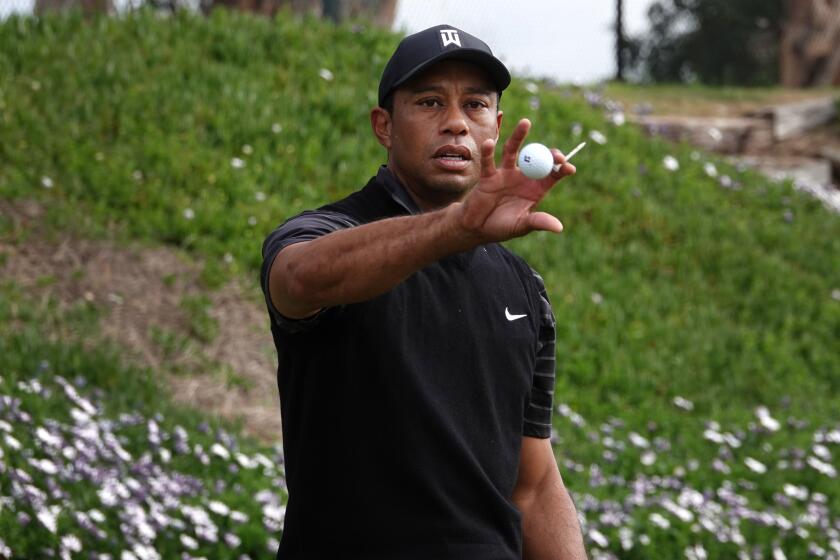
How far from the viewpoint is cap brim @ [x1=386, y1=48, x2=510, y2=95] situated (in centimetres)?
280

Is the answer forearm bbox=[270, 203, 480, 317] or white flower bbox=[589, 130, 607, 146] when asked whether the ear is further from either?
white flower bbox=[589, 130, 607, 146]

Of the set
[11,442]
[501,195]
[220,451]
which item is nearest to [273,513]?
[220,451]

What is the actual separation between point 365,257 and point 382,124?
760 mm

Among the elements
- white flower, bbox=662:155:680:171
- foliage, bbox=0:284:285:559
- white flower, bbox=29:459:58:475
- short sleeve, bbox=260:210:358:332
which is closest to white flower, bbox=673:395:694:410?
foliage, bbox=0:284:285:559

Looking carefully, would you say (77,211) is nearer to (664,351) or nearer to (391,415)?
(664,351)

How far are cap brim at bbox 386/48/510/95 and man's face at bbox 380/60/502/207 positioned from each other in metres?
0.02

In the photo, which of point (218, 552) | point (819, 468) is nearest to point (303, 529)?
point (218, 552)

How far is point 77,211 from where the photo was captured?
810 centimetres

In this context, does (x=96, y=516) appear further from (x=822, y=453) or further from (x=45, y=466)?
(x=822, y=453)

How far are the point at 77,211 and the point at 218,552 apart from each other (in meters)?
3.59

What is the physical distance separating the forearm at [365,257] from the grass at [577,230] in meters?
3.62

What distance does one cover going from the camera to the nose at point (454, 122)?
2.81 meters

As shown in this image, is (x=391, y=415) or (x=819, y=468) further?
(x=819, y=468)

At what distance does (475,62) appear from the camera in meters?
2.87
